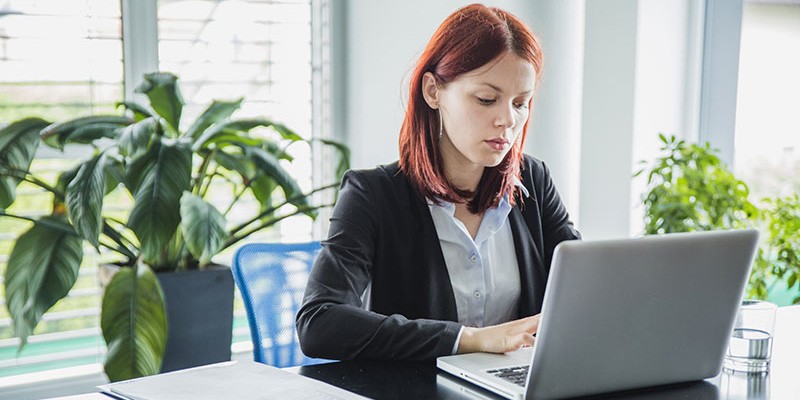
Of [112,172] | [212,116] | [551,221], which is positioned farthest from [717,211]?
[112,172]

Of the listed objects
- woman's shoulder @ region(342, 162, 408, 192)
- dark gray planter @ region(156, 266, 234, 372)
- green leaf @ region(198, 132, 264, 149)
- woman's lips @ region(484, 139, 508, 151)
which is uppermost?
woman's lips @ region(484, 139, 508, 151)

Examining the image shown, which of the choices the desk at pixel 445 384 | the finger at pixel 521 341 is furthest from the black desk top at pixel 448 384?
the finger at pixel 521 341

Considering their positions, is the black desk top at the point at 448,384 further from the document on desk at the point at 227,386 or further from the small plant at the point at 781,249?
the small plant at the point at 781,249

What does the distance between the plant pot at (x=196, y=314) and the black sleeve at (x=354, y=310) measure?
109 cm

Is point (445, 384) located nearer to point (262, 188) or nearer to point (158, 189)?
point (158, 189)

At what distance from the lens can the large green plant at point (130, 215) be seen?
259 cm

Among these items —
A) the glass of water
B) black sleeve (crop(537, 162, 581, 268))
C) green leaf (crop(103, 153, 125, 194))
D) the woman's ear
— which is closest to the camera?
the glass of water

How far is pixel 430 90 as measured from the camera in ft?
6.32

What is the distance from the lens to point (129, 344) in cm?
256

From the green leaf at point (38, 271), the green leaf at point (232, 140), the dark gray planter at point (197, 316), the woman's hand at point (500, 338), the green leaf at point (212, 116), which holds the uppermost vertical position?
the green leaf at point (212, 116)

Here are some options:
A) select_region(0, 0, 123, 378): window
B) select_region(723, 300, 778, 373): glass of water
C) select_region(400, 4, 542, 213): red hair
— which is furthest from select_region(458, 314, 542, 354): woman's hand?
select_region(0, 0, 123, 378): window

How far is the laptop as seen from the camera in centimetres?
124

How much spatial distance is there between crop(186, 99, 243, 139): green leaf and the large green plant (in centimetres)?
6

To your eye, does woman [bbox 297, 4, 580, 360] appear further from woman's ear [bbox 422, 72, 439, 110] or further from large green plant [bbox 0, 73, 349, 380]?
large green plant [bbox 0, 73, 349, 380]
